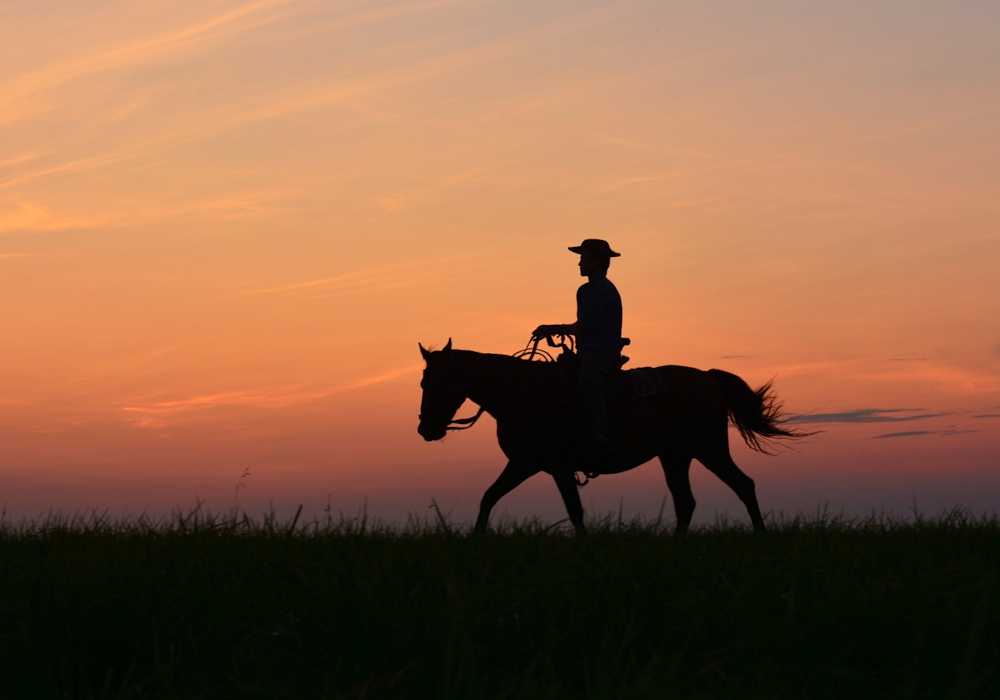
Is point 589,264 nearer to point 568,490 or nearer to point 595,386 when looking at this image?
point 595,386

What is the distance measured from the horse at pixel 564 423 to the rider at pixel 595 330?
23cm

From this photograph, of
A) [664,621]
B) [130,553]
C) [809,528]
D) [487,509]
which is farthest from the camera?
[487,509]

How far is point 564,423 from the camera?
912 cm

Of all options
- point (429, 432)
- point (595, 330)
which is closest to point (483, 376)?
point (429, 432)

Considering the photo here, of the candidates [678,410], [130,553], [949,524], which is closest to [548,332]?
[678,410]

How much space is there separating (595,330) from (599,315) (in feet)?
0.56

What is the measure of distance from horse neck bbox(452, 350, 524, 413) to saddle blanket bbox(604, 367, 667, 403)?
1040mm

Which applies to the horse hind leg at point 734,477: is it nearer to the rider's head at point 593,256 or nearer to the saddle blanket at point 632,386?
the saddle blanket at point 632,386

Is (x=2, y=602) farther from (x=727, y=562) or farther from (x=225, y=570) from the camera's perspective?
(x=727, y=562)

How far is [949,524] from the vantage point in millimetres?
7914

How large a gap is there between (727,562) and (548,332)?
431cm

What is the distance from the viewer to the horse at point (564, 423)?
29.4 feet

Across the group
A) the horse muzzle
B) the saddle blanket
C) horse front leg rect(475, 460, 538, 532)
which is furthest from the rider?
the horse muzzle

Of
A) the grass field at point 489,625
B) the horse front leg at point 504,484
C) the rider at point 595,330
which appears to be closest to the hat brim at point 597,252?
the rider at point 595,330
